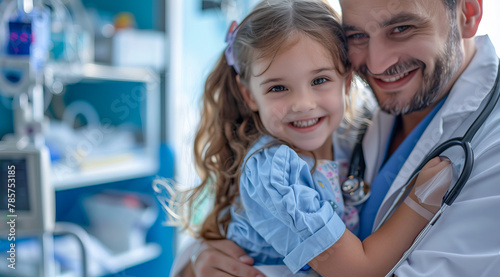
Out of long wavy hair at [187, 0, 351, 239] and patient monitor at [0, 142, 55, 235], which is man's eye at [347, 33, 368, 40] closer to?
long wavy hair at [187, 0, 351, 239]

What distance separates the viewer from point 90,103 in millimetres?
2443

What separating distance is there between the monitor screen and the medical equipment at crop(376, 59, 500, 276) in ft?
3.61

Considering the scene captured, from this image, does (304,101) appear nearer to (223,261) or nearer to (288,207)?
(288,207)

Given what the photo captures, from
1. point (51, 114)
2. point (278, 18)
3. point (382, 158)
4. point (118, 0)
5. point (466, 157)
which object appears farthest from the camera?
point (118, 0)

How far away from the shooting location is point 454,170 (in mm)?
798

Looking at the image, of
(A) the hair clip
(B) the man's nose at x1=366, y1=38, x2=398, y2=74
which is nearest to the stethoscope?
(B) the man's nose at x1=366, y1=38, x2=398, y2=74

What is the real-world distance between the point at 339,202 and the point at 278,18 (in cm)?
48

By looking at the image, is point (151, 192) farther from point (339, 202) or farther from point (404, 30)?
point (404, 30)

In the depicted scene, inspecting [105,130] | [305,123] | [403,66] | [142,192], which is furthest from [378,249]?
[105,130]

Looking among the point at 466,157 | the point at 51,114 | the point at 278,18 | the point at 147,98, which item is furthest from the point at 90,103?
the point at 466,157

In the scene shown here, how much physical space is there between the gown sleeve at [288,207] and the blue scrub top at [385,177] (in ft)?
0.71

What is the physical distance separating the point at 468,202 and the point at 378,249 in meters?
0.20

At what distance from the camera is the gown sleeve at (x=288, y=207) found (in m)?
0.79

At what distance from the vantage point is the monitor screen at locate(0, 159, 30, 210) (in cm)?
126
